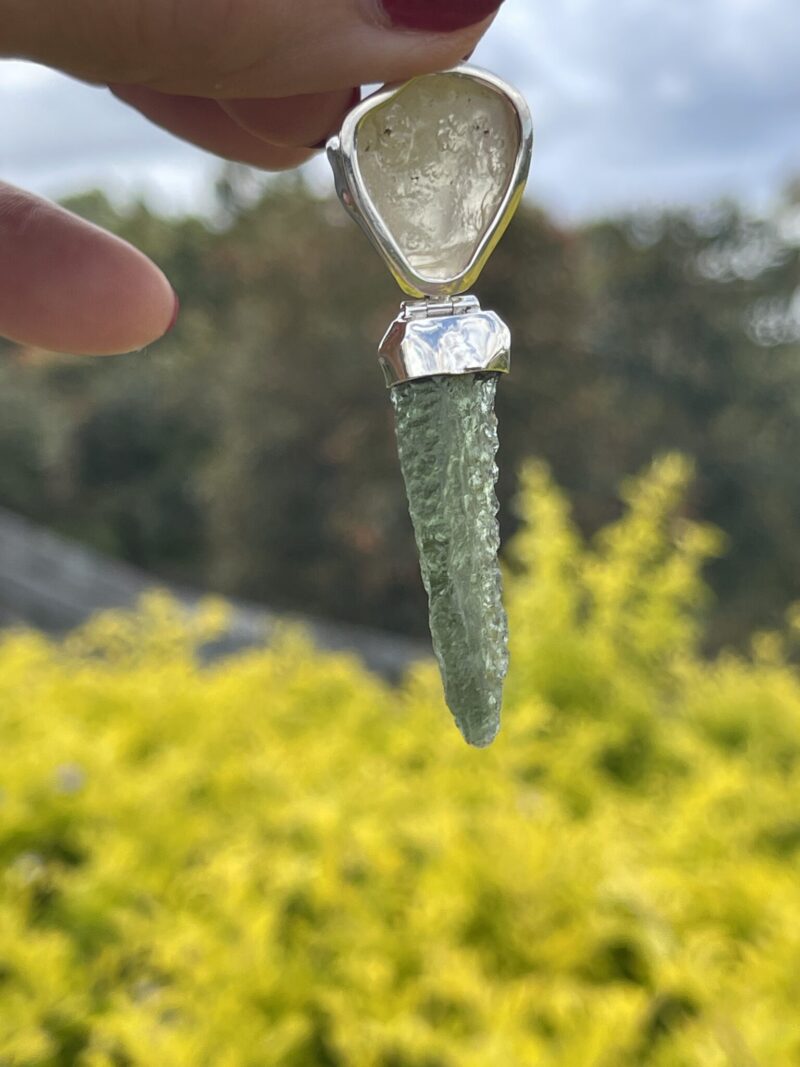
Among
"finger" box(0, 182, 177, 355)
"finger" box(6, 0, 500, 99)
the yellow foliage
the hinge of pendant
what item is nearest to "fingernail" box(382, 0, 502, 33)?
"finger" box(6, 0, 500, 99)

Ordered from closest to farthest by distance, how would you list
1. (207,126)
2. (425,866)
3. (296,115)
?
(296,115)
(207,126)
(425,866)

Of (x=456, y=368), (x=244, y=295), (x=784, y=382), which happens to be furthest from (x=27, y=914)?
(x=784, y=382)

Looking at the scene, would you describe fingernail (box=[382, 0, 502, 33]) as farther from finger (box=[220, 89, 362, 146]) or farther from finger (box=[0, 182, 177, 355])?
finger (box=[0, 182, 177, 355])

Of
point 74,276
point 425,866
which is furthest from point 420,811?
point 74,276

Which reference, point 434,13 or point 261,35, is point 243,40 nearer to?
point 261,35

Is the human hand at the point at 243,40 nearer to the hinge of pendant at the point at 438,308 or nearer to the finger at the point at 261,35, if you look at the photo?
the finger at the point at 261,35

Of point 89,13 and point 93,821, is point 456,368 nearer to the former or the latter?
point 89,13

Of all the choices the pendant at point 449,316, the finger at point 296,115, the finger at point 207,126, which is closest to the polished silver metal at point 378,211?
the pendant at point 449,316
